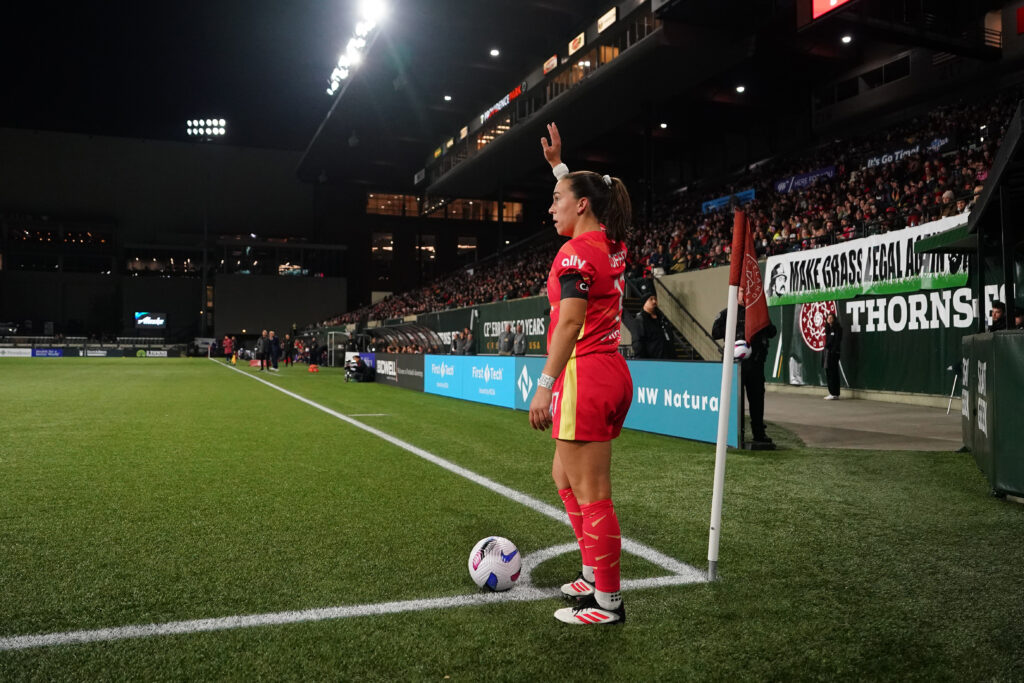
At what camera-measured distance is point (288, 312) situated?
6016 cm

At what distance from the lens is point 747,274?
16.6ft

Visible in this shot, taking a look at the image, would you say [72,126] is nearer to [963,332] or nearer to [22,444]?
[22,444]

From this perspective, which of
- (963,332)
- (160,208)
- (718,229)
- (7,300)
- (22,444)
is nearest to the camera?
(22,444)

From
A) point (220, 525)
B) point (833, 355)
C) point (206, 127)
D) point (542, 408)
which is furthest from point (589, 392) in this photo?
point (206, 127)

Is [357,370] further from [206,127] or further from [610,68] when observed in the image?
[206,127]

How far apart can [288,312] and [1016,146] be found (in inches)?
2332

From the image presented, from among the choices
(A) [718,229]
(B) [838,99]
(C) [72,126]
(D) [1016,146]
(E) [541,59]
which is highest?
(C) [72,126]

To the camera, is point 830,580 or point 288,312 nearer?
point 830,580

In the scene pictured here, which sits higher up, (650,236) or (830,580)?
(650,236)

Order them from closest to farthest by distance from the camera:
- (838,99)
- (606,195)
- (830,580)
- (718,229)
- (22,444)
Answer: (606,195) → (830,580) → (22,444) → (718,229) → (838,99)

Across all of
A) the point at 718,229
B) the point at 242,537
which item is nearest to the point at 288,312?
the point at 718,229

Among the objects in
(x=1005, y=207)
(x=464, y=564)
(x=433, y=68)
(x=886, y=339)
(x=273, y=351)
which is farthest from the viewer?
(x=433, y=68)

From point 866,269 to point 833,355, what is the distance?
1999mm

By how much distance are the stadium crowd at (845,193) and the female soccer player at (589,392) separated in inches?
490
